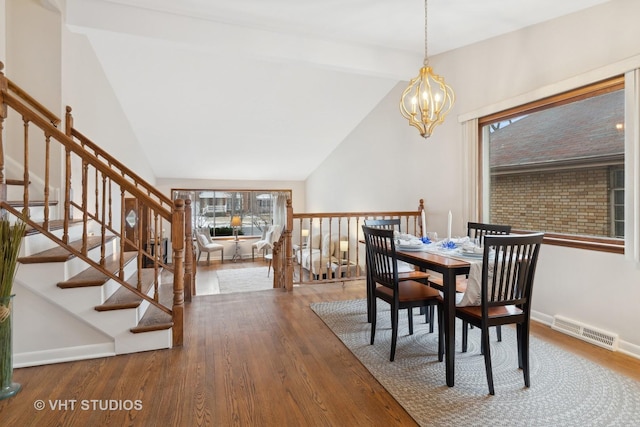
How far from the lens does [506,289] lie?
202cm

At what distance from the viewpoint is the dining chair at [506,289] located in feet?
6.37

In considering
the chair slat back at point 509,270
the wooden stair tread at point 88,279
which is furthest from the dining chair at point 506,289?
the wooden stair tread at point 88,279

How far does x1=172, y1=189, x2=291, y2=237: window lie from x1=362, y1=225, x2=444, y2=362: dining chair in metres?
7.35

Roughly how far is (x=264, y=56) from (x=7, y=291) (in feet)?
10.3

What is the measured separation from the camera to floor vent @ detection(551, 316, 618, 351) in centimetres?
259

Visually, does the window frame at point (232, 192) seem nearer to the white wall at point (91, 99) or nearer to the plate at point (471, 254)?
the white wall at point (91, 99)

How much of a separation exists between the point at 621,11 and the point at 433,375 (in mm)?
3079

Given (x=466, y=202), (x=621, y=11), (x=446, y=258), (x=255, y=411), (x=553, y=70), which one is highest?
(x=621, y=11)

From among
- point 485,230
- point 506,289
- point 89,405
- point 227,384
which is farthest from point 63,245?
point 485,230

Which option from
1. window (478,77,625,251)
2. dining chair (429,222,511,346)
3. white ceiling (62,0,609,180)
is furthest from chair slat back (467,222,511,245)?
white ceiling (62,0,609,180)

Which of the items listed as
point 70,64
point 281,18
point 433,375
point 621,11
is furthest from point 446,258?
point 70,64

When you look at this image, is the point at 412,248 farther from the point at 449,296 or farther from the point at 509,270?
the point at 509,270

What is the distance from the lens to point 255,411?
6.00 feet

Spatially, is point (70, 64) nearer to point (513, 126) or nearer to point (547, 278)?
point (513, 126)
